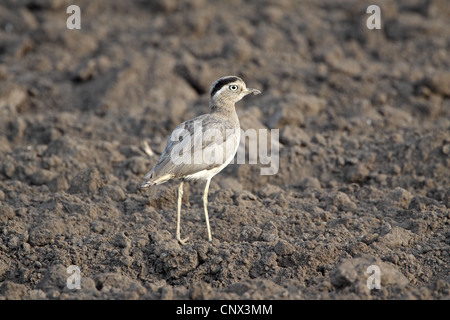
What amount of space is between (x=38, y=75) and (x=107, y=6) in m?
3.12

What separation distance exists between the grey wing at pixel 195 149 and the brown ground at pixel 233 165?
2.20 feet

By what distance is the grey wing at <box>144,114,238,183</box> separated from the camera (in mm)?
5926

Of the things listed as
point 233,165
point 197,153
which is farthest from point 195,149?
point 233,165

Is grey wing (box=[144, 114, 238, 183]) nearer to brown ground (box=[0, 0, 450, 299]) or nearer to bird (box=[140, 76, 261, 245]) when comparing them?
bird (box=[140, 76, 261, 245])

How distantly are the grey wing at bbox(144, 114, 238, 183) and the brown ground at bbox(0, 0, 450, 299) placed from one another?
2.20 feet

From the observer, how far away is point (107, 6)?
13.0 meters

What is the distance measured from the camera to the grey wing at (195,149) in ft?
19.4

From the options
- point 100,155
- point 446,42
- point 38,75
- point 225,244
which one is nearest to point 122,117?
point 100,155

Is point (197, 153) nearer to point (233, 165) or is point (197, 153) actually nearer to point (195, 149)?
point (195, 149)

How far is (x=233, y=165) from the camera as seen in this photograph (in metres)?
7.88

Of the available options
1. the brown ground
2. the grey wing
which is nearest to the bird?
the grey wing

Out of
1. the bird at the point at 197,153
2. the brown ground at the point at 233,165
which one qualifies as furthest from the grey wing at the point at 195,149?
the brown ground at the point at 233,165

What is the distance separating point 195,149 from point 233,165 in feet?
6.21

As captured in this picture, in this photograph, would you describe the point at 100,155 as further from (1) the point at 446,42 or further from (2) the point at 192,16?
(1) the point at 446,42
